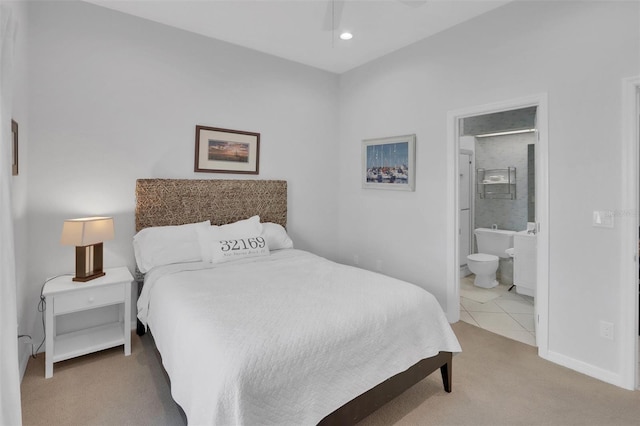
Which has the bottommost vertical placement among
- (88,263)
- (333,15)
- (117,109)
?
(88,263)

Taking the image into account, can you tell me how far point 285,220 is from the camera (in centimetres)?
396

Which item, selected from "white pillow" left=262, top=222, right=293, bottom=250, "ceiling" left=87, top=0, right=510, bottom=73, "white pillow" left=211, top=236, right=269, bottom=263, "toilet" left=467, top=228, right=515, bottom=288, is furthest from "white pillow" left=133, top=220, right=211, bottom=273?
"toilet" left=467, top=228, right=515, bottom=288

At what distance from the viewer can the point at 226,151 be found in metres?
3.56

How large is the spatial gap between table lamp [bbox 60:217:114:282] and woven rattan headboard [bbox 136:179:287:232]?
391 mm

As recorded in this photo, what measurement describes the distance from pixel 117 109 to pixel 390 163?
2.71 metres

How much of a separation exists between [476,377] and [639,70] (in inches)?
89.0

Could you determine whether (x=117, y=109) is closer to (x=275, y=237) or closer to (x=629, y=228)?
(x=275, y=237)

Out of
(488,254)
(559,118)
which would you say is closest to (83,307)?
(559,118)

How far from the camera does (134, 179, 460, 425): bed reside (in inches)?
55.1

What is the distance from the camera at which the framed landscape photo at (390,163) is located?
3.57 metres

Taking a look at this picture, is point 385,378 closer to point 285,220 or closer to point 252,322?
point 252,322

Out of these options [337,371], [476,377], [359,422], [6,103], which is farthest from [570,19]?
[6,103]

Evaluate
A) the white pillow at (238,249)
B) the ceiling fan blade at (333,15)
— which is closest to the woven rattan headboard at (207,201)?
the white pillow at (238,249)

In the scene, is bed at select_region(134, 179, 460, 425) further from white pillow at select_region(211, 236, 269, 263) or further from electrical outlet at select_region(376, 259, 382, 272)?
electrical outlet at select_region(376, 259, 382, 272)
